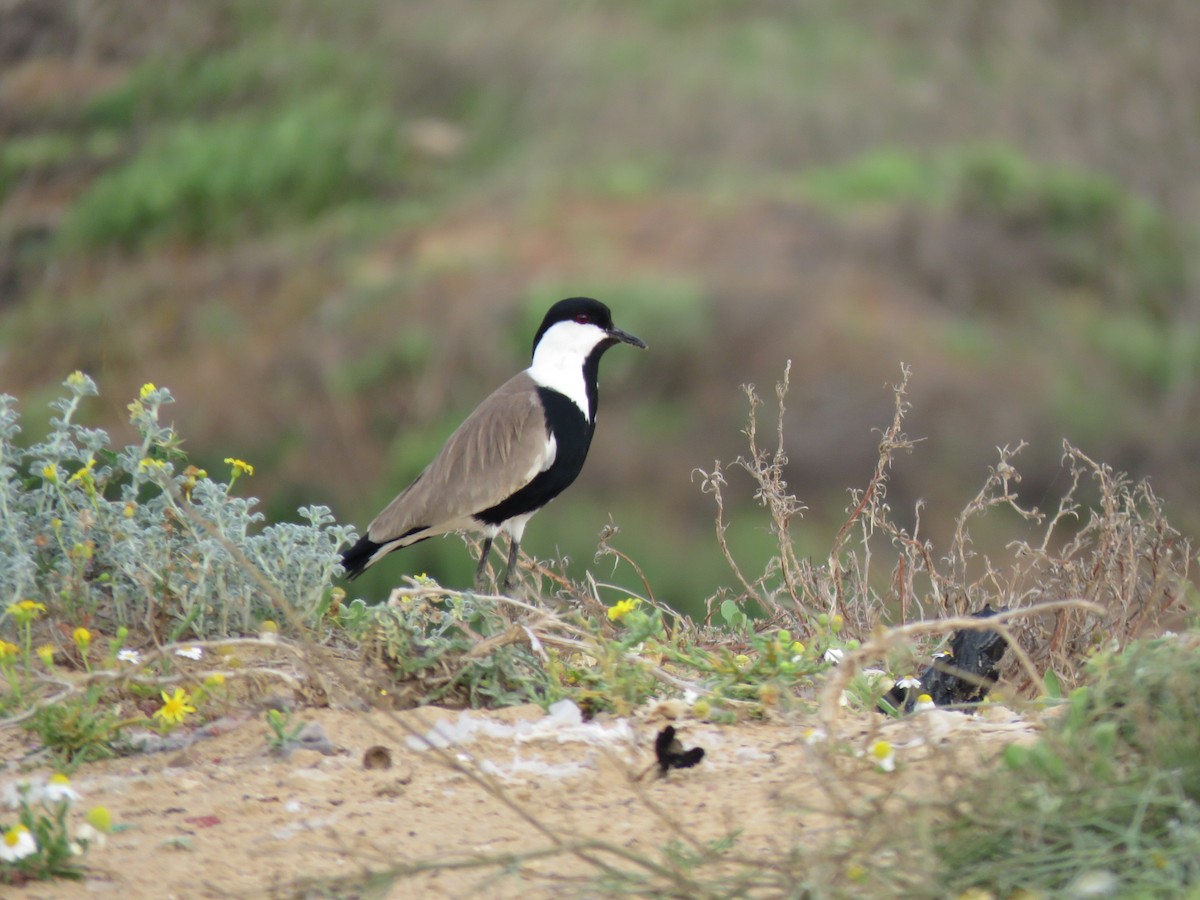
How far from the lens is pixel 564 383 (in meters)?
6.15

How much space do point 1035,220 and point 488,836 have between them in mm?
14403

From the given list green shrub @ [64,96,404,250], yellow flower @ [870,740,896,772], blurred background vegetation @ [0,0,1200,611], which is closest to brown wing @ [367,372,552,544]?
yellow flower @ [870,740,896,772]

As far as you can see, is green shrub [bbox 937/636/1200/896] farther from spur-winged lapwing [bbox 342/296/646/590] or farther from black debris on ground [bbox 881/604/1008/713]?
spur-winged lapwing [bbox 342/296/646/590]

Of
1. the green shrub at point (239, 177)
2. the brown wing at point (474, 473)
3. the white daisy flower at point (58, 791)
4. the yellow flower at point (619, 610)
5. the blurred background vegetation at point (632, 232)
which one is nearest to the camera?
the white daisy flower at point (58, 791)

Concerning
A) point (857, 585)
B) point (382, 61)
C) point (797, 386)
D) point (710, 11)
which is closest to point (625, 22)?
point (710, 11)

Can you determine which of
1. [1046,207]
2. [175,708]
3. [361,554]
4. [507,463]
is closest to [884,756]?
[175,708]

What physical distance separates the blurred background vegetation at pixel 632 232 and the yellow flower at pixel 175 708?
6737 millimetres

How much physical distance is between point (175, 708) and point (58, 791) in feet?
1.47

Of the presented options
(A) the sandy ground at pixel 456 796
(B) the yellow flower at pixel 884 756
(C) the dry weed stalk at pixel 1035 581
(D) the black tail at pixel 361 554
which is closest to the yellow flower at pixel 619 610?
(A) the sandy ground at pixel 456 796

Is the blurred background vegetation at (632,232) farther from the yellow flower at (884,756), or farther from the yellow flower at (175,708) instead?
the yellow flower at (884,756)

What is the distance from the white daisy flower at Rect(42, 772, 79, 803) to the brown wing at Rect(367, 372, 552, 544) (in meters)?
2.64

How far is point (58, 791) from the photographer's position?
3186mm

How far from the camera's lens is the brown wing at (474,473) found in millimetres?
5848

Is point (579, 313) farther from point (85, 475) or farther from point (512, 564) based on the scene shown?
point (85, 475)
